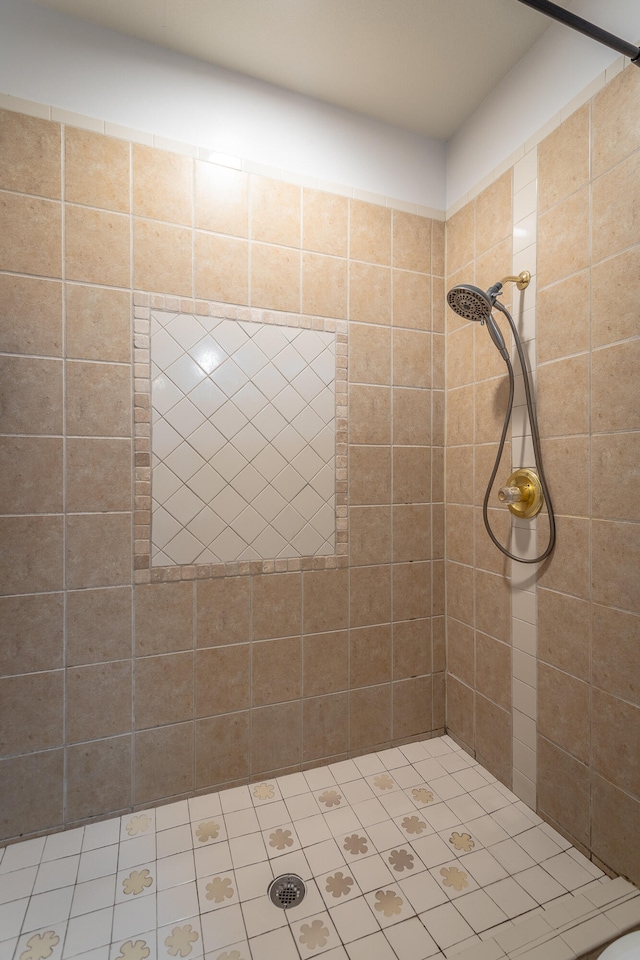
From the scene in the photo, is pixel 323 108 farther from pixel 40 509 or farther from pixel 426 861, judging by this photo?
pixel 426 861

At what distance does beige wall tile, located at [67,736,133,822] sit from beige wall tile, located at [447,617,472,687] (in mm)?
1192

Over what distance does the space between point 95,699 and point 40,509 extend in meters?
0.60

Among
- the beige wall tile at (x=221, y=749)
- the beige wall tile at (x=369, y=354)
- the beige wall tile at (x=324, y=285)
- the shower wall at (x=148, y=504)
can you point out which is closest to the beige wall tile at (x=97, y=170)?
the shower wall at (x=148, y=504)

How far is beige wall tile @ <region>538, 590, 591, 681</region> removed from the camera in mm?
1266

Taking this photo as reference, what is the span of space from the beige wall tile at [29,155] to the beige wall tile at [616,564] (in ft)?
5.91

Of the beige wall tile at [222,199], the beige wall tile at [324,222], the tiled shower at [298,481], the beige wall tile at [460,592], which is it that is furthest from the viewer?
the beige wall tile at [460,592]

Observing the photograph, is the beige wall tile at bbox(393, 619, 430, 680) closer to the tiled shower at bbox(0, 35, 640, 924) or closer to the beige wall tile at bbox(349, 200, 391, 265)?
the tiled shower at bbox(0, 35, 640, 924)

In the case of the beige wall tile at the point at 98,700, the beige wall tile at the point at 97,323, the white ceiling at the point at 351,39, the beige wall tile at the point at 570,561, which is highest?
the white ceiling at the point at 351,39

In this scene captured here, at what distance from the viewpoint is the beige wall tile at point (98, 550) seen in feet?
4.48

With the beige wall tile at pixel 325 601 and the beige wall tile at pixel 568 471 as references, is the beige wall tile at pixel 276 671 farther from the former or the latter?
the beige wall tile at pixel 568 471

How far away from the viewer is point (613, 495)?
118cm

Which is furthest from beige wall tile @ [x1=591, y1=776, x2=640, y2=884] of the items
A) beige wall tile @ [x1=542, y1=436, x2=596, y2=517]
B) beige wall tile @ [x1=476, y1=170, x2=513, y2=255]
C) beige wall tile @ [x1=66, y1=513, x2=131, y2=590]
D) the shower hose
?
beige wall tile @ [x1=476, y1=170, x2=513, y2=255]

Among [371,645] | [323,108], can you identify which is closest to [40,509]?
[371,645]

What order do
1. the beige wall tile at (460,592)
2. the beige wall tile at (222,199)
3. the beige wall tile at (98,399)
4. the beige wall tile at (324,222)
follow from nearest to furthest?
the beige wall tile at (98,399)
the beige wall tile at (222,199)
the beige wall tile at (324,222)
the beige wall tile at (460,592)
